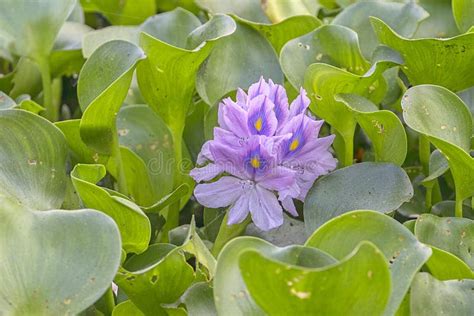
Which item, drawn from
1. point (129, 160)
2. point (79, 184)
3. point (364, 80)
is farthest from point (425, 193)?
point (79, 184)

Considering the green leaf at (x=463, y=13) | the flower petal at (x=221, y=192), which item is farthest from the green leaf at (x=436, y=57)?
the flower petal at (x=221, y=192)

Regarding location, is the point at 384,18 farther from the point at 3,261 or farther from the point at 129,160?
the point at 3,261

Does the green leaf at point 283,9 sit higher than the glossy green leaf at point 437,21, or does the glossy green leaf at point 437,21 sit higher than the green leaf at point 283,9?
the glossy green leaf at point 437,21

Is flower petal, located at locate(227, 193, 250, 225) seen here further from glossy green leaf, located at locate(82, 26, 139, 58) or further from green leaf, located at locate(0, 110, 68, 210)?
glossy green leaf, located at locate(82, 26, 139, 58)

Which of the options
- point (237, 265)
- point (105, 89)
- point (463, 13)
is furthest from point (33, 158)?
point (463, 13)

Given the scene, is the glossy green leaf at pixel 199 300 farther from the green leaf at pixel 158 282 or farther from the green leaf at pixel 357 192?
the green leaf at pixel 357 192
